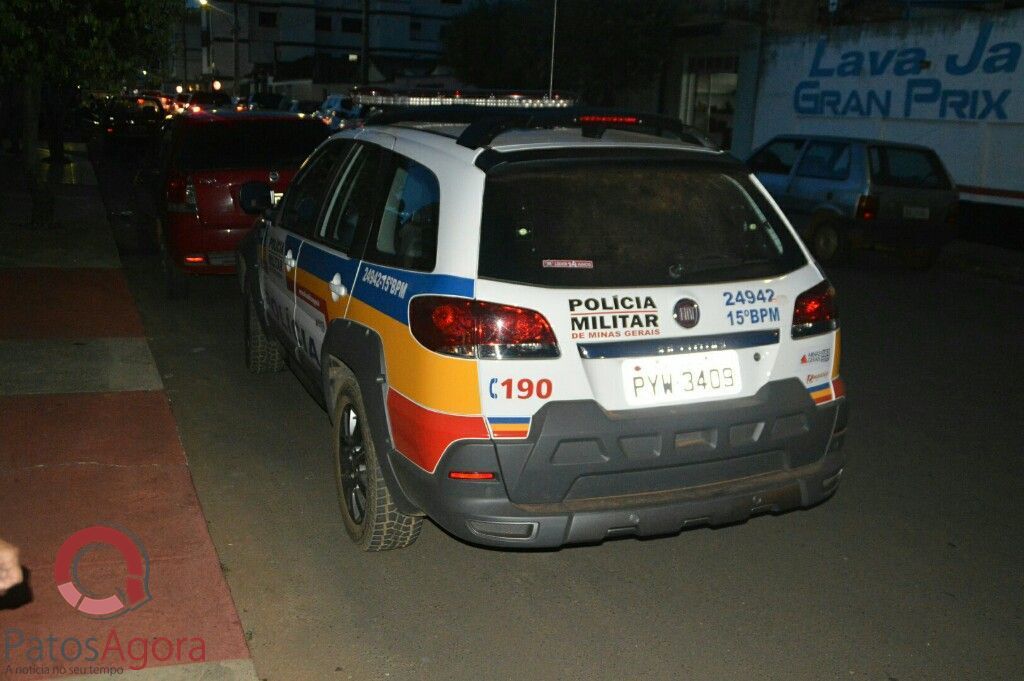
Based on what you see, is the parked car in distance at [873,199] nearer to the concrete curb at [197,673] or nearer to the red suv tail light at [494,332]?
the red suv tail light at [494,332]

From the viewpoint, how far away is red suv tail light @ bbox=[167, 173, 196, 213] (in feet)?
30.4

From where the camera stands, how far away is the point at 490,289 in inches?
145

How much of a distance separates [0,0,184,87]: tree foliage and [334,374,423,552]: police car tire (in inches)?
340

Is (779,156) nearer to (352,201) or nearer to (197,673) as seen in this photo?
(352,201)

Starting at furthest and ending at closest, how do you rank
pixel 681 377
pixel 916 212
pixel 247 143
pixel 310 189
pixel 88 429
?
pixel 916 212
pixel 247 143
pixel 88 429
pixel 310 189
pixel 681 377

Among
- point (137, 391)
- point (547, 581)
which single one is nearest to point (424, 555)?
point (547, 581)

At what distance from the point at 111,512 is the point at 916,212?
11.5 meters

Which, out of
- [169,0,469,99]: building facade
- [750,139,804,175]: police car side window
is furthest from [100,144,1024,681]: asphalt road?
[169,0,469,99]: building facade

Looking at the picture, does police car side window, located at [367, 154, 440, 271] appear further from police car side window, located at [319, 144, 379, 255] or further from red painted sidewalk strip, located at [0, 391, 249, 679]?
red painted sidewalk strip, located at [0, 391, 249, 679]

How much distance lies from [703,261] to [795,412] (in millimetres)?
677

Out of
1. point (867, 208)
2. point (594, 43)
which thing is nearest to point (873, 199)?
point (867, 208)

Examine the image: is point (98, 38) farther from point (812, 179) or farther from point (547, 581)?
point (547, 581)

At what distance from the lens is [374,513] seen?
433 cm

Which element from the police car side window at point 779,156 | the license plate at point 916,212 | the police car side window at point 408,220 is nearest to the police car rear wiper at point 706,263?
the police car side window at point 408,220
